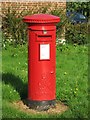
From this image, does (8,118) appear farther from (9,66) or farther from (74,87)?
(9,66)

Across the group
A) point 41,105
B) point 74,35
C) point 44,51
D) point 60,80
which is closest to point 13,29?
point 74,35

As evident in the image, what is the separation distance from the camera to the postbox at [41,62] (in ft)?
24.0

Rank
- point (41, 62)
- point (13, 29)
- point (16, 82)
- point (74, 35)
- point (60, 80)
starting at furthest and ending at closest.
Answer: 1. point (74, 35)
2. point (13, 29)
3. point (60, 80)
4. point (16, 82)
5. point (41, 62)

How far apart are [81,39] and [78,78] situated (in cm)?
671

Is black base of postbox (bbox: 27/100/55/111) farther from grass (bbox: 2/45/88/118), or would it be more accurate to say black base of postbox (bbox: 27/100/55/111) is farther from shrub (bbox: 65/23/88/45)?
shrub (bbox: 65/23/88/45)

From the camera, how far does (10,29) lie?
14.7 meters

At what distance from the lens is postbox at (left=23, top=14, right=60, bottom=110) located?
24.0 feet

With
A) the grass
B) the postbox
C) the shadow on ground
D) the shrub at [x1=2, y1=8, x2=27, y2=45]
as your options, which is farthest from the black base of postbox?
the shrub at [x1=2, y1=8, x2=27, y2=45]

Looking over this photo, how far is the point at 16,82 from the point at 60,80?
40.2 inches

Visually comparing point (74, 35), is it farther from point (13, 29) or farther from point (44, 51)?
point (44, 51)

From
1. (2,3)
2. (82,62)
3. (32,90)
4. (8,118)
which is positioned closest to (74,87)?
(32,90)

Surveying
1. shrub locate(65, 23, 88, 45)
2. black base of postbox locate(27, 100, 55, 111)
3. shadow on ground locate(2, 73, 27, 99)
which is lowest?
shrub locate(65, 23, 88, 45)

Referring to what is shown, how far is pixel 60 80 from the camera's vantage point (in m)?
9.45

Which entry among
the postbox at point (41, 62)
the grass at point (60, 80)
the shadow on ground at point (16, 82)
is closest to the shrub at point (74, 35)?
the grass at point (60, 80)
